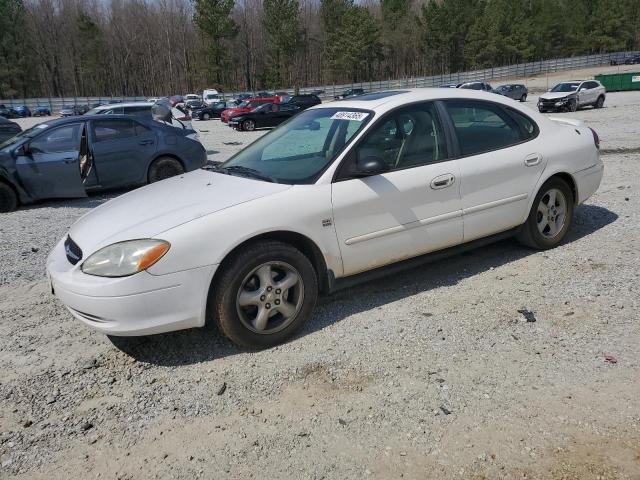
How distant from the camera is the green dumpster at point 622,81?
1612 inches

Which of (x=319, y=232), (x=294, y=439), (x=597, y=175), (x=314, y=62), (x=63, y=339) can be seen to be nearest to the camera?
(x=294, y=439)

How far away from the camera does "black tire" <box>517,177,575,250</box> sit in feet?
16.0

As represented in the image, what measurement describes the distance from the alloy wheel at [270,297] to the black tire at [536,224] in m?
2.44

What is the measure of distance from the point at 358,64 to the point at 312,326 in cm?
8822

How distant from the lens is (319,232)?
3.67 meters

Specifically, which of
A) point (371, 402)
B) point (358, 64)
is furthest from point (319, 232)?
point (358, 64)

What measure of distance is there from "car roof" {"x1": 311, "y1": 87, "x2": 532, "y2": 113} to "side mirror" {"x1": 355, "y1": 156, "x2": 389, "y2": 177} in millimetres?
528

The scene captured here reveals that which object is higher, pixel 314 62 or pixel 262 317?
pixel 314 62

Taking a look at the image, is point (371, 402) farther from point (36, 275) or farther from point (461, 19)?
point (461, 19)

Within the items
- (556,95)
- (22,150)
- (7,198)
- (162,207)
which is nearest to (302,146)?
(162,207)

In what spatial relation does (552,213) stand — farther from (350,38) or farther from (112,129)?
(350,38)

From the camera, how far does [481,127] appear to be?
4.59 meters

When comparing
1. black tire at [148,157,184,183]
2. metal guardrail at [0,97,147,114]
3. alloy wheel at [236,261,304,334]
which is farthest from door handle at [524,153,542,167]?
metal guardrail at [0,97,147,114]

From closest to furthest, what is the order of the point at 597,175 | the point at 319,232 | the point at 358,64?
the point at 319,232
the point at 597,175
the point at 358,64
